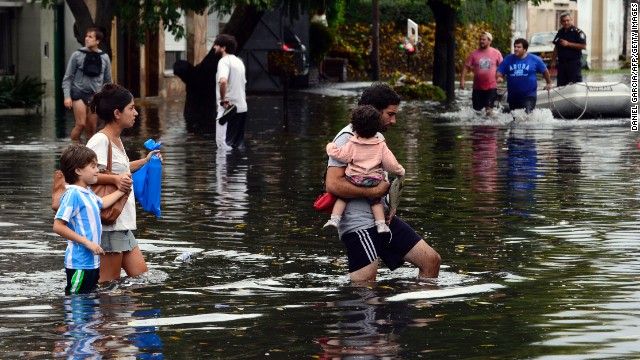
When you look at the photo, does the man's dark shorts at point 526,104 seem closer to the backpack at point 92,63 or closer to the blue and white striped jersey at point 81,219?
the backpack at point 92,63

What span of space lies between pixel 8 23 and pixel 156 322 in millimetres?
26598

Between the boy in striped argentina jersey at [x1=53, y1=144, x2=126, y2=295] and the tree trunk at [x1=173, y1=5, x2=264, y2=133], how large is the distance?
20659 mm

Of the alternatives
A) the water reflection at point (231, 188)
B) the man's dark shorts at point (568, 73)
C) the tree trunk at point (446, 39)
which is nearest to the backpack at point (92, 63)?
the water reflection at point (231, 188)

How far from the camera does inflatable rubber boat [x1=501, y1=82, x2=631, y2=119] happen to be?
98.0 feet

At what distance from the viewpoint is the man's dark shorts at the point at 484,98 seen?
1153 inches

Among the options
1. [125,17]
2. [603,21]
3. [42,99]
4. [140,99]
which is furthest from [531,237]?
[603,21]

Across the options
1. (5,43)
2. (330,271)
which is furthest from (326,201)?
(5,43)

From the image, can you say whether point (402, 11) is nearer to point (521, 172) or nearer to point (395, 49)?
point (395, 49)

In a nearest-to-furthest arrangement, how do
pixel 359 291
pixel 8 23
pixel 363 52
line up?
pixel 359 291 → pixel 8 23 → pixel 363 52

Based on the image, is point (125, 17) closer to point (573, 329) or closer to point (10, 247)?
point (10, 247)

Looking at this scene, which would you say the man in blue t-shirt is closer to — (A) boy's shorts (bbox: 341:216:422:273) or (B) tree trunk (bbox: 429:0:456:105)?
(B) tree trunk (bbox: 429:0:456:105)

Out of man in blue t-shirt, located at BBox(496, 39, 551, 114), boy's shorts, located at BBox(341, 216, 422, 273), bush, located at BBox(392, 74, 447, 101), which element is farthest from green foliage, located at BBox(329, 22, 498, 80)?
boy's shorts, located at BBox(341, 216, 422, 273)

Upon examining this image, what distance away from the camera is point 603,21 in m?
82.4

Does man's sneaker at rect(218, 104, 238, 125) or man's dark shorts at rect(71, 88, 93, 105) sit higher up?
man's dark shorts at rect(71, 88, 93, 105)
